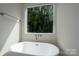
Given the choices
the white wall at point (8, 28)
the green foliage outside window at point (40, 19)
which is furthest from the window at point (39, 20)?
the white wall at point (8, 28)

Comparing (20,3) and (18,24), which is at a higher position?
(20,3)

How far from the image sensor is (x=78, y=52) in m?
1.38

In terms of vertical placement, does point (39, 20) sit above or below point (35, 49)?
above

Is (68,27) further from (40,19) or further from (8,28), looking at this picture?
(8,28)

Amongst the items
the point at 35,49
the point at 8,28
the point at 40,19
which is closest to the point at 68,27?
the point at 40,19

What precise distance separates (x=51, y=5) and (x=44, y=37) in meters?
0.34

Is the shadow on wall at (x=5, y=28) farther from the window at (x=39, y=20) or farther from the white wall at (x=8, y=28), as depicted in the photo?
the window at (x=39, y=20)

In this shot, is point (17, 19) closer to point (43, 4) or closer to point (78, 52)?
→ point (43, 4)

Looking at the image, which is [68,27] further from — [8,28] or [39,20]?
[8,28]

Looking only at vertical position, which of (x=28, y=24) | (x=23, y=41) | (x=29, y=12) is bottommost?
(x=23, y=41)

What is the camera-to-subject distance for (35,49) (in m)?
1.43

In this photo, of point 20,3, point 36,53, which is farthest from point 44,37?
point 20,3

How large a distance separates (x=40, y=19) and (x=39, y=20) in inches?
0.6

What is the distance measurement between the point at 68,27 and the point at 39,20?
31cm
